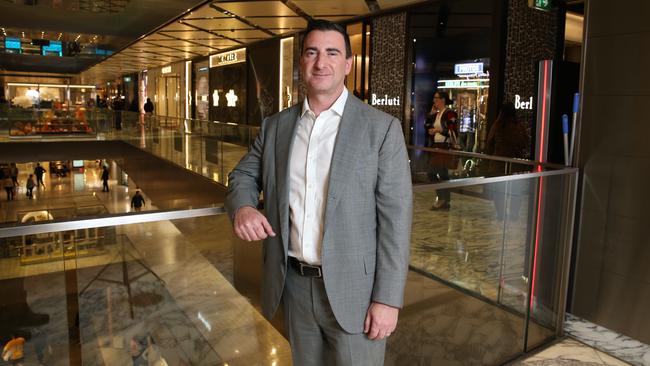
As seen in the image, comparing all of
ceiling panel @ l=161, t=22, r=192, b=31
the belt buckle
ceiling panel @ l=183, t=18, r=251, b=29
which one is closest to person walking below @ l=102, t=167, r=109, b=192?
ceiling panel @ l=161, t=22, r=192, b=31

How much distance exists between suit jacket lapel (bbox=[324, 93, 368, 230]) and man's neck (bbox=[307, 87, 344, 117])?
80mm

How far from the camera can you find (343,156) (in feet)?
4.92

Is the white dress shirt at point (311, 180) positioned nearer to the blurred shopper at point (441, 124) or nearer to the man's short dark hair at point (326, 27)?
the man's short dark hair at point (326, 27)

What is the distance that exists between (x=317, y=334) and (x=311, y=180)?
0.50m

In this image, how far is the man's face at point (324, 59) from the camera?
149cm

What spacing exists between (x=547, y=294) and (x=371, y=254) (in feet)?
8.90

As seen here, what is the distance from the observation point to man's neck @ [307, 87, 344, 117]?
1.56 meters

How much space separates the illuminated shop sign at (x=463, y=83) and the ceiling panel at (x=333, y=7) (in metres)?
2.28

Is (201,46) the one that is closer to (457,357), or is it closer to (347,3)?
(347,3)

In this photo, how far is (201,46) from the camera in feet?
61.3

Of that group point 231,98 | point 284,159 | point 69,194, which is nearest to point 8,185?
point 69,194

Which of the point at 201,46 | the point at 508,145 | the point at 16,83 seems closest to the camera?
the point at 508,145

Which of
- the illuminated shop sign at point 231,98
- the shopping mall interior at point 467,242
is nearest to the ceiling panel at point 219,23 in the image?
the shopping mall interior at point 467,242

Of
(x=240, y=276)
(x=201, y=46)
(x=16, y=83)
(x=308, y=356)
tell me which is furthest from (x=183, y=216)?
(x=16, y=83)
